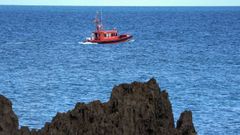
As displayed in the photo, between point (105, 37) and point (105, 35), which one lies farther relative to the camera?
point (105, 35)

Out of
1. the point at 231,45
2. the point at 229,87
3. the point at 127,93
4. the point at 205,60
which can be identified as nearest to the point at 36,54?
the point at 205,60

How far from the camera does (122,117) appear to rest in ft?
64.4

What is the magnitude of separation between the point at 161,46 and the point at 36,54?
21.3 m

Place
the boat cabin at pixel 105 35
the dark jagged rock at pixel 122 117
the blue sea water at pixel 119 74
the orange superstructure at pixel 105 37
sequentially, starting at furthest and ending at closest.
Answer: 1. the boat cabin at pixel 105 35
2. the orange superstructure at pixel 105 37
3. the blue sea water at pixel 119 74
4. the dark jagged rock at pixel 122 117

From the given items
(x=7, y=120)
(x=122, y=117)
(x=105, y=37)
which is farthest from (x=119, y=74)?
(x=7, y=120)

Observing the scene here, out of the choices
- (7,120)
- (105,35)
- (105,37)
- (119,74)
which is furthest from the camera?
(105,35)

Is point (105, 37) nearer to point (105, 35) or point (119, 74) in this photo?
point (105, 35)

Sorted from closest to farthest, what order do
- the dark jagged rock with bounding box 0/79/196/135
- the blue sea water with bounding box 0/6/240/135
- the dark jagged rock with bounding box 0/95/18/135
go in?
the dark jagged rock with bounding box 0/95/18/135 → the dark jagged rock with bounding box 0/79/196/135 → the blue sea water with bounding box 0/6/240/135

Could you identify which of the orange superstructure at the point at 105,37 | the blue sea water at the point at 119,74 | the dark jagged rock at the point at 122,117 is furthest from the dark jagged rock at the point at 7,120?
the orange superstructure at the point at 105,37

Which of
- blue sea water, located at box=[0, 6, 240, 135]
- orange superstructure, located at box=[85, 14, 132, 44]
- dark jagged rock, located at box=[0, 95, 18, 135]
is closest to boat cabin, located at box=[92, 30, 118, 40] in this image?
orange superstructure, located at box=[85, 14, 132, 44]

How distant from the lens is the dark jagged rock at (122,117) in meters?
19.4

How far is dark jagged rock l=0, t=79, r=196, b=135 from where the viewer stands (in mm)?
19406

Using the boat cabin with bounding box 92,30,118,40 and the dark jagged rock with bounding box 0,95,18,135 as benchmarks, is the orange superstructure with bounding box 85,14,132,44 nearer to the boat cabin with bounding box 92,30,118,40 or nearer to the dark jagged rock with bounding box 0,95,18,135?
the boat cabin with bounding box 92,30,118,40

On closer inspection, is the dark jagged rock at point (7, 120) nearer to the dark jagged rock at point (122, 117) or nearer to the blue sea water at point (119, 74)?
the dark jagged rock at point (122, 117)
